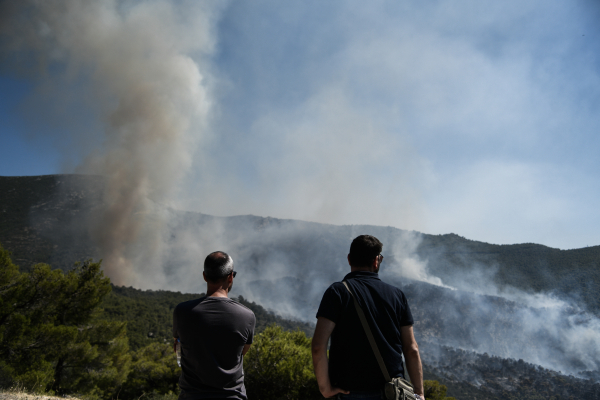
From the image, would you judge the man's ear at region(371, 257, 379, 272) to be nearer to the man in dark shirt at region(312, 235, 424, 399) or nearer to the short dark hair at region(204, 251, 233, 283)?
the man in dark shirt at region(312, 235, 424, 399)

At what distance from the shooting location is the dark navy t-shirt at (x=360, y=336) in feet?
6.90

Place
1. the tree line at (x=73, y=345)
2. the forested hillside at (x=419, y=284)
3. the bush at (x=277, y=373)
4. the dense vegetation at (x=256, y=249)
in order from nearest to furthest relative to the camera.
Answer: the tree line at (x=73, y=345)
the bush at (x=277, y=373)
the forested hillside at (x=419, y=284)
the dense vegetation at (x=256, y=249)

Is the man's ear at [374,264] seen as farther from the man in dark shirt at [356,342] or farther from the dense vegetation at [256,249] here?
the dense vegetation at [256,249]

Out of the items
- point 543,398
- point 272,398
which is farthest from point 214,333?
point 543,398

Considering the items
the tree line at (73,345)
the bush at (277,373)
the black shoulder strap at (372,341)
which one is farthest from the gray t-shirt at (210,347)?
the bush at (277,373)

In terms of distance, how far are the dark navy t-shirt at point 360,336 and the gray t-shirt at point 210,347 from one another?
682mm

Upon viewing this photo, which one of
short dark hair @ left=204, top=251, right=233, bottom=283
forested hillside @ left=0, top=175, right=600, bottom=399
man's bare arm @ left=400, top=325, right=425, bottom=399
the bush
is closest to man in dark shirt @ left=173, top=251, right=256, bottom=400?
short dark hair @ left=204, top=251, right=233, bottom=283

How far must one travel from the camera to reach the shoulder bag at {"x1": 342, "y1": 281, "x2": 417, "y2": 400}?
79.2 inches

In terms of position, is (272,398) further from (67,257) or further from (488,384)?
(67,257)

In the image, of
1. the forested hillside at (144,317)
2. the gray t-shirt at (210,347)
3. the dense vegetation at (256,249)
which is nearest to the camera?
the gray t-shirt at (210,347)

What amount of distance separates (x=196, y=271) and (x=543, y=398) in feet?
296

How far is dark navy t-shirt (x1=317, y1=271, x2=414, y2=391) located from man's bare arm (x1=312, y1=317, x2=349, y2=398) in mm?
42

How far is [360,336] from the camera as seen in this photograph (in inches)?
84.1

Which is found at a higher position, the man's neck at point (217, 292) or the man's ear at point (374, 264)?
the man's ear at point (374, 264)
